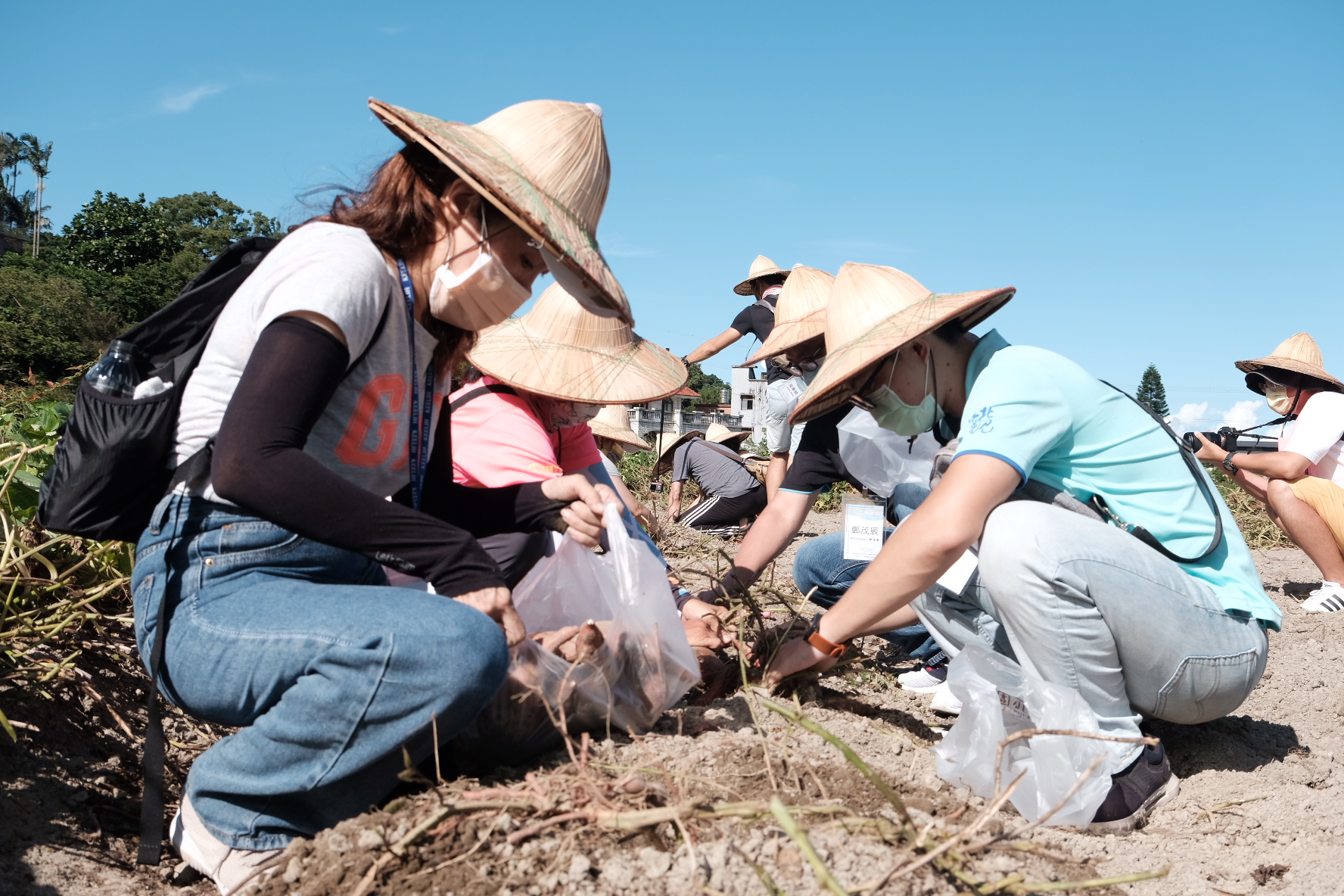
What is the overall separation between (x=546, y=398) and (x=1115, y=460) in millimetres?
1558

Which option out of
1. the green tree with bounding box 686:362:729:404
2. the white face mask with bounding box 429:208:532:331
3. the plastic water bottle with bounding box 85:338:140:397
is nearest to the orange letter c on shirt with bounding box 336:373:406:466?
the white face mask with bounding box 429:208:532:331

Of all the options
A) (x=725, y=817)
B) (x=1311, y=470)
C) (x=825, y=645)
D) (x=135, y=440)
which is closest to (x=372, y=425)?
(x=135, y=440)

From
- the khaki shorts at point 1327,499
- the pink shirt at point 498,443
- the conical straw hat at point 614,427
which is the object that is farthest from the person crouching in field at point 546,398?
the khaki shorts at point 1327,499

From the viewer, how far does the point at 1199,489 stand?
6.55ft

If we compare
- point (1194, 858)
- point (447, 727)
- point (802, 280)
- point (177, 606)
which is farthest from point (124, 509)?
point (802, 280)

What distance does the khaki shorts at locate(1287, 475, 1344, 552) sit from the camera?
14.7 feet

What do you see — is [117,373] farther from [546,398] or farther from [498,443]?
[546,398]

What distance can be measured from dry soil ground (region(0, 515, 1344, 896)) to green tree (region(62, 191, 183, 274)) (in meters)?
50.6

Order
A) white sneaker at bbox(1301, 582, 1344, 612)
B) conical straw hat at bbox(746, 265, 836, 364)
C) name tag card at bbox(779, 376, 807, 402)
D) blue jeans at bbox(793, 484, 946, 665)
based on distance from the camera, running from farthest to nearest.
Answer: name tag card at bbox(779, 376, 807, 402)
white sneaker at bbox(1301, 582, 1344, 612)
conical straw hat at bbox(746, 265, 836, 364)
blue jeans at bbox(793, 484, 946, 665)

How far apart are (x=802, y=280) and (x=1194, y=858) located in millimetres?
2412

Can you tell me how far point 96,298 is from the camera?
34.2 metres

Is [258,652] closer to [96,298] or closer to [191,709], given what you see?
[191,709]

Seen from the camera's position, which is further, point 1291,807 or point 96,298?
point 96,298

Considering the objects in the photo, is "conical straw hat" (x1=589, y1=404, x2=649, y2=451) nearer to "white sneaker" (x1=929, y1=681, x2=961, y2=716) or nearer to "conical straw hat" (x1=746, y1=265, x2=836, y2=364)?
"conical straw hat" (x1=746, y1=265, x2=836, y2=364)
